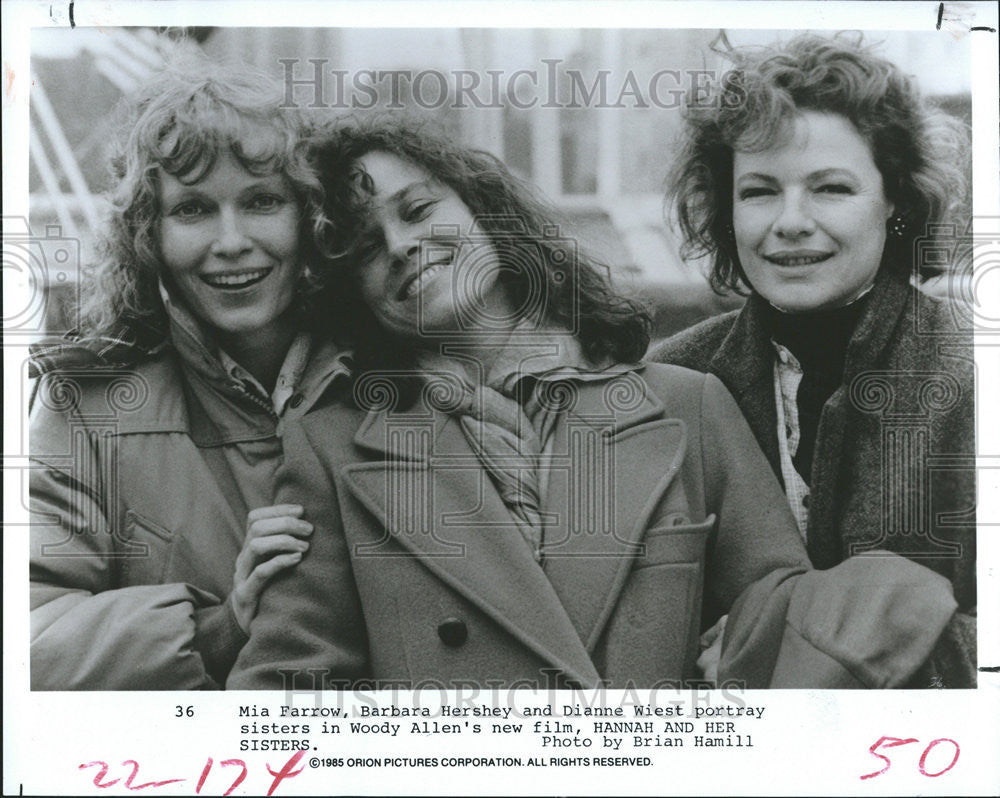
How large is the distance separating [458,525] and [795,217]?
1.36 m

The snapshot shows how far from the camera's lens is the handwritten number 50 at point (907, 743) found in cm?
329

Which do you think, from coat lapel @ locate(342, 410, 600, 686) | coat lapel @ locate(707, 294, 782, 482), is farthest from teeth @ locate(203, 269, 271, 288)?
coat lapel @ locate(707, 294, 782, 482)

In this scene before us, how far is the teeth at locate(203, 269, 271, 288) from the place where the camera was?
3.30 metres

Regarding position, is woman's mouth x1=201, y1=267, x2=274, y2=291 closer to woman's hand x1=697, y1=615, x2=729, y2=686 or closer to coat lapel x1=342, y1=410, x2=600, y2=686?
coat lapel x1=342, y1=410, x2=600, y2=686

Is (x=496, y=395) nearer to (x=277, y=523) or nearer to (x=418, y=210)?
(x=418, y=210)

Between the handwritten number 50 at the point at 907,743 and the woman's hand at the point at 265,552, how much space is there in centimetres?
181

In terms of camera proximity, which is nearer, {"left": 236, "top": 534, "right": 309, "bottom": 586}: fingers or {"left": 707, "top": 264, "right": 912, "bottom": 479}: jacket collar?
{"left": 236, "top": 534, "right": 309, "bottom": 586}: fingers

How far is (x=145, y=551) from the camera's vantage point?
3.28 m

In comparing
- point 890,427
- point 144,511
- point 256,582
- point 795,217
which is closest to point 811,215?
point 795,217

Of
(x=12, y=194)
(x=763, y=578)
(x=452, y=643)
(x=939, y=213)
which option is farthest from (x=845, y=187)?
(x=12, y=194)

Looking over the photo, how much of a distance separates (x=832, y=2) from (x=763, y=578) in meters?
1.76

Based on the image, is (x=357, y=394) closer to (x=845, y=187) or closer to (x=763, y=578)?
(x=763, y=578)

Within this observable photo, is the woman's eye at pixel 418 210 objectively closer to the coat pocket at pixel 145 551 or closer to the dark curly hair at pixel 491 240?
the dark curly hair at pixel 491 240

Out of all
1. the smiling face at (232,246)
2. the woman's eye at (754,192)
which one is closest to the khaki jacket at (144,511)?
the smiling face at (232,246)
